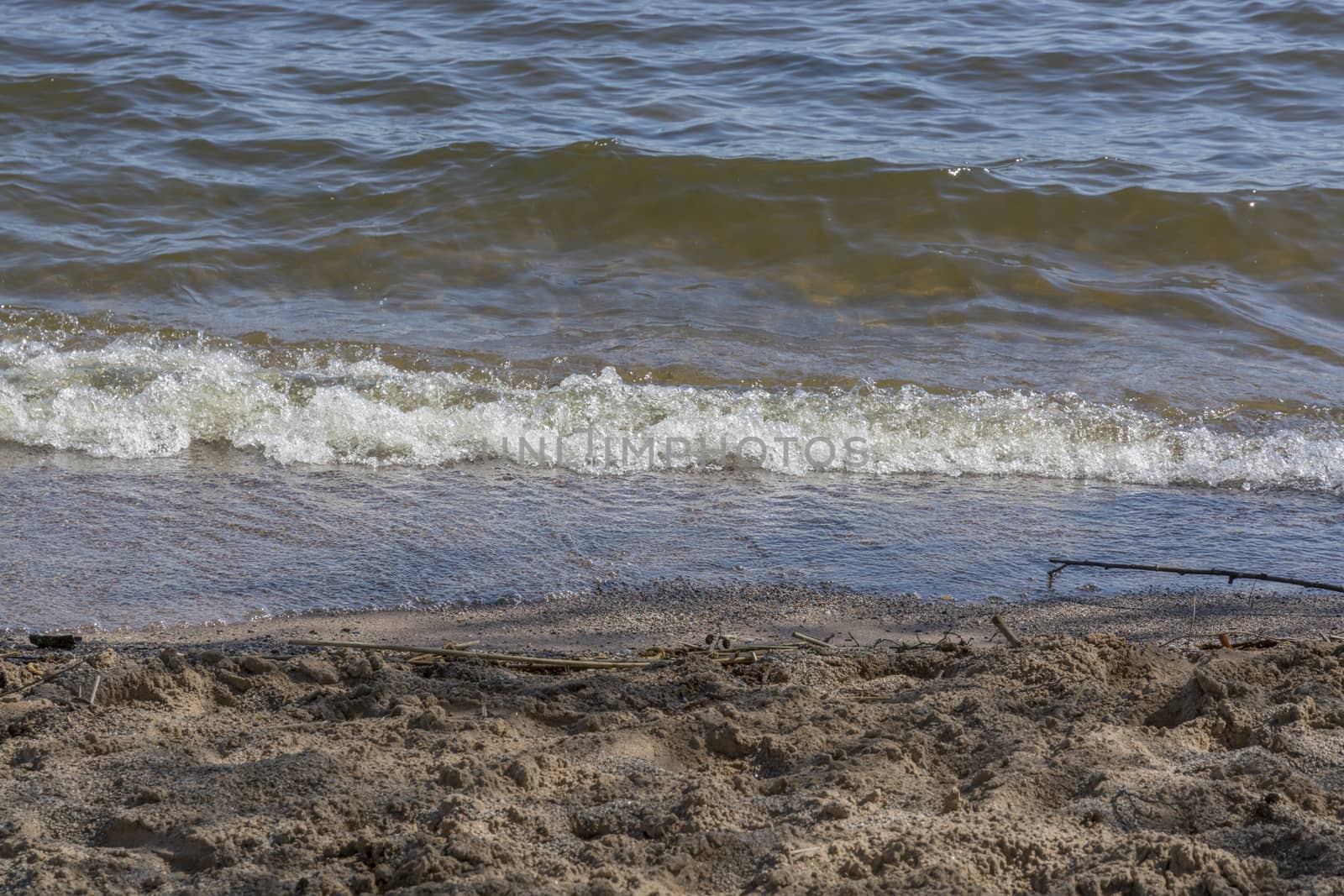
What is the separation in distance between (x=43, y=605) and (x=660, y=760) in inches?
79.9

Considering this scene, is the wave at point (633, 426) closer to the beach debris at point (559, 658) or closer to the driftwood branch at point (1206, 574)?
the driftwood branch at point (1206, 574)

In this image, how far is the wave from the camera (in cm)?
476

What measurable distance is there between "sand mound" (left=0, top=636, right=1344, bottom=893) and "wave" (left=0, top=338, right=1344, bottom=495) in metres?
1.96

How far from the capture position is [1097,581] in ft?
12.2

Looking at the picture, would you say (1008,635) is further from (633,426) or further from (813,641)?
(633,426)

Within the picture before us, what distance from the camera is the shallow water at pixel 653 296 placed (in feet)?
13.4

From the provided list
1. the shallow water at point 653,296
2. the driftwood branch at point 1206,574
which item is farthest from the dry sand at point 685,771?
the shallow water at point 653,296

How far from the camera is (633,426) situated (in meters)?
5.09

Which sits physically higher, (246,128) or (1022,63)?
(1022,63)

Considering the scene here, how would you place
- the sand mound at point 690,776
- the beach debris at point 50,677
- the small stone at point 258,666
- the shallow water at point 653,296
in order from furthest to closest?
the shallow water at point 653,296 → the small stone at point 258,666 → the beach debris at point 50,677 → the sand mound at point 690,776

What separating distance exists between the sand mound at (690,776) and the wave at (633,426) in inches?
77.2

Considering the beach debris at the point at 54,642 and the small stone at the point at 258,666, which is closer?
the small stone at the point at 258,666

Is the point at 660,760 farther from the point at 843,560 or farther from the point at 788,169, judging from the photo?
the point at 788,169

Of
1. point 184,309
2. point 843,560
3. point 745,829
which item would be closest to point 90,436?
point 184,309
